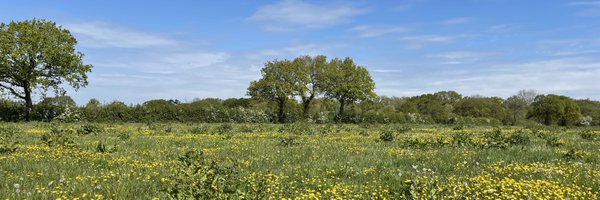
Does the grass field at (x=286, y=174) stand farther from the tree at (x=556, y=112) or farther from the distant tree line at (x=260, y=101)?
the tree at (x=556, y=112)

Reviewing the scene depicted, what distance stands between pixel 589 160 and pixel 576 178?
4.22 metres

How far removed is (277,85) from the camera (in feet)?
198

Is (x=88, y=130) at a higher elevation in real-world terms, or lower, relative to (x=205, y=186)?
higher

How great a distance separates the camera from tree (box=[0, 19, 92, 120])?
41.7m

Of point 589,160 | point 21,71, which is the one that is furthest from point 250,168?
point 21,71

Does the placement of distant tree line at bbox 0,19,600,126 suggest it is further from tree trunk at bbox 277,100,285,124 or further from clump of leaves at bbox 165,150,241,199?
clump of leaves at bbox 165,150,241,199

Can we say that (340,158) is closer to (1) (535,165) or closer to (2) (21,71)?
(1) (535,165)

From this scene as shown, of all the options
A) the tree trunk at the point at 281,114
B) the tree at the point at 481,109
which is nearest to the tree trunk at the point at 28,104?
the tree trunk at the point at 281,114

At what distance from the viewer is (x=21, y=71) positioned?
4194 centimetres

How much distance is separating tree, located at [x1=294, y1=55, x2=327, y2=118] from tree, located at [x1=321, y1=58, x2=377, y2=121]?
925 mm

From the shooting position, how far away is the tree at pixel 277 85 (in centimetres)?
6012

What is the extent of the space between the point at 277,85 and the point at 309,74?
587 centimetres

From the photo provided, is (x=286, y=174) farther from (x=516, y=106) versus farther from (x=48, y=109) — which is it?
(x=516, y=106)

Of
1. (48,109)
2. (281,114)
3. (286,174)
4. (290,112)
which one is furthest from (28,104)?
(286,174)
